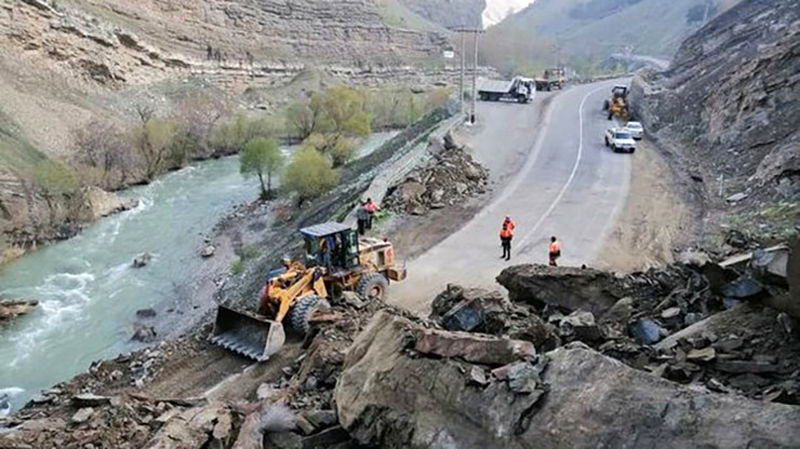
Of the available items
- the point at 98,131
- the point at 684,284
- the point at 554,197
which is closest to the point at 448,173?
the point at 554,197

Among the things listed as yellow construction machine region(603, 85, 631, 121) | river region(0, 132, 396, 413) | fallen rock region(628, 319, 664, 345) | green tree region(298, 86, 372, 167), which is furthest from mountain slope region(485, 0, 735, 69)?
fallen rock region(628, 319, 664, 345)

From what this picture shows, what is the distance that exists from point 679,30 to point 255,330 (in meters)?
124

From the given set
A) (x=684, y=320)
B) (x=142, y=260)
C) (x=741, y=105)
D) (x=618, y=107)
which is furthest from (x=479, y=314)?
(x=618, y=107)

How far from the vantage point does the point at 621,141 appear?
3347 cm

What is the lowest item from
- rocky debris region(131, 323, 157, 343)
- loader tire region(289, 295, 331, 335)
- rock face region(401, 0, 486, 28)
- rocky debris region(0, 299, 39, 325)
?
rocky debris region(131, 323, 157, 343)

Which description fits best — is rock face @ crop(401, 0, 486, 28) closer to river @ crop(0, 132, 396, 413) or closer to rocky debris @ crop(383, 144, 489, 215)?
river @ crop(0, 132, 396, 413)

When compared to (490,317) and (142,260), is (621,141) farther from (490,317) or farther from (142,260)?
(490,317)

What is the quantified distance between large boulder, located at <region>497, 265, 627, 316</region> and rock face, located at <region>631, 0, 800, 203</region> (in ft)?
35.3

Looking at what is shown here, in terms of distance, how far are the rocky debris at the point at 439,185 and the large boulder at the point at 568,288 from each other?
10.3 meters

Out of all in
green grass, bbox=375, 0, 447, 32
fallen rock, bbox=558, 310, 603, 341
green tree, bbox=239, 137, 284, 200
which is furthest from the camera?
green grass, bbox=375, 0, 447, 32

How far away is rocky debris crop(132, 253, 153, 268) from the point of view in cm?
3114

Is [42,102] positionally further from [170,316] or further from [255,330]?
[255,330]

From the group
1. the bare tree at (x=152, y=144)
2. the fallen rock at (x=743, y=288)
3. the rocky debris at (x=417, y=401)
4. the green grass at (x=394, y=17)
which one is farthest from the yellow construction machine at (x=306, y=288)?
the green grass at (x=394, y=17)

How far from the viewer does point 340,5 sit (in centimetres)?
10350
